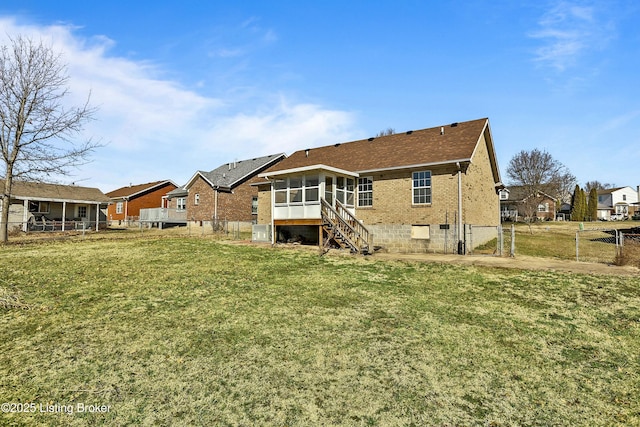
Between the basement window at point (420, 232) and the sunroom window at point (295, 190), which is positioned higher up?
the sunroom window at point (295, 190)

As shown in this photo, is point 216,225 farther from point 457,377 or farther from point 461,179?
point 457,377

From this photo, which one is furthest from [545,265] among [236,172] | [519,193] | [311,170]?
[519,193]

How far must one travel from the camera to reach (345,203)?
1800 cm

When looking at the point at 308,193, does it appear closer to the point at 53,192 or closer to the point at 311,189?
the point at 311,189

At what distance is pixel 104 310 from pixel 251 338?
346 cm

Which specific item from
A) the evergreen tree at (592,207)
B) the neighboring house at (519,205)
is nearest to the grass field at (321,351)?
the neighboring house at (519,205)

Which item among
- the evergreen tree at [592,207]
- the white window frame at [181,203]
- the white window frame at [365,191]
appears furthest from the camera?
the evergreen tree at [592,207]

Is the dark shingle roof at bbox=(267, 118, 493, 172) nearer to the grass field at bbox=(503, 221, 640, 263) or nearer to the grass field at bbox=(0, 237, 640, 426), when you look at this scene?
the grass field at bbox=(503, 221, 640, 263)

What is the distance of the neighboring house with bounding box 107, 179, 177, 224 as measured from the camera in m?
41.2

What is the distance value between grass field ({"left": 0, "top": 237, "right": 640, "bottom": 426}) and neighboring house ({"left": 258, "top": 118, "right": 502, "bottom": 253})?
22.3ft

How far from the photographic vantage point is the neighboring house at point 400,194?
15344 millimetres

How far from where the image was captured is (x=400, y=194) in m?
16.8

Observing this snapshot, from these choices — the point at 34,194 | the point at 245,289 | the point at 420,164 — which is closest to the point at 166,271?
the point at 245,289

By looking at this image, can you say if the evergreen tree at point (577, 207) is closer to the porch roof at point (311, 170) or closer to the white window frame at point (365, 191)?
the white window frame at point (365, 191)
